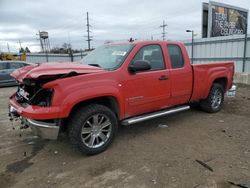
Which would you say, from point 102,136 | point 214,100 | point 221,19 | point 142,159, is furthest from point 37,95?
point 221,19

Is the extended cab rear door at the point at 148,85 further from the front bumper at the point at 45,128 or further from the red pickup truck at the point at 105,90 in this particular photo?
the front bumper at the point at 45,128

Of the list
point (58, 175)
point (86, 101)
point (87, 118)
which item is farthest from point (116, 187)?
point (86, 101)

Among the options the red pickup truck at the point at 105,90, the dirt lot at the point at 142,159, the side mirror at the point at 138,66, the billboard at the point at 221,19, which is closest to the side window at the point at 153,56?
the red pickup truck at the point at 105,90

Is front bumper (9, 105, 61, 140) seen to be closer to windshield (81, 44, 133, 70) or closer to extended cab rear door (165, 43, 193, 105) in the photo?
windshield (81, 44, 133, 70)

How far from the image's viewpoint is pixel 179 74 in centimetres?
497

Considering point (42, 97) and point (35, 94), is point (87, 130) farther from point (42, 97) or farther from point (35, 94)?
point (35, 94)

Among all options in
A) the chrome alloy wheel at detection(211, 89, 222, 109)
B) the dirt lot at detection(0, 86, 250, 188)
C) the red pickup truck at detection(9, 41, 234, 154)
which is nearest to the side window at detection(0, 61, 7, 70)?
the dirt lot at detection(0, 86, 250, 188)

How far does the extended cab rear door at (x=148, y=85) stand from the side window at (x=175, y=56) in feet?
0.90

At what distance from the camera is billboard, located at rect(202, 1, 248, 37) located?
16109mm

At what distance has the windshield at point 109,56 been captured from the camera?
424 cm

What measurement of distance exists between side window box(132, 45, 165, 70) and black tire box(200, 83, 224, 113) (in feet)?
6.64

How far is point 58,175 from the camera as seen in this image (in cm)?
335

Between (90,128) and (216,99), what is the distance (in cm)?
392

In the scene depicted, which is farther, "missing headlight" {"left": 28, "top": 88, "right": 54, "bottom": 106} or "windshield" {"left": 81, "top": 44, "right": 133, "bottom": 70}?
"windshield" {"left": 81, "top": 44, "right": 133, "bottom": 70}
